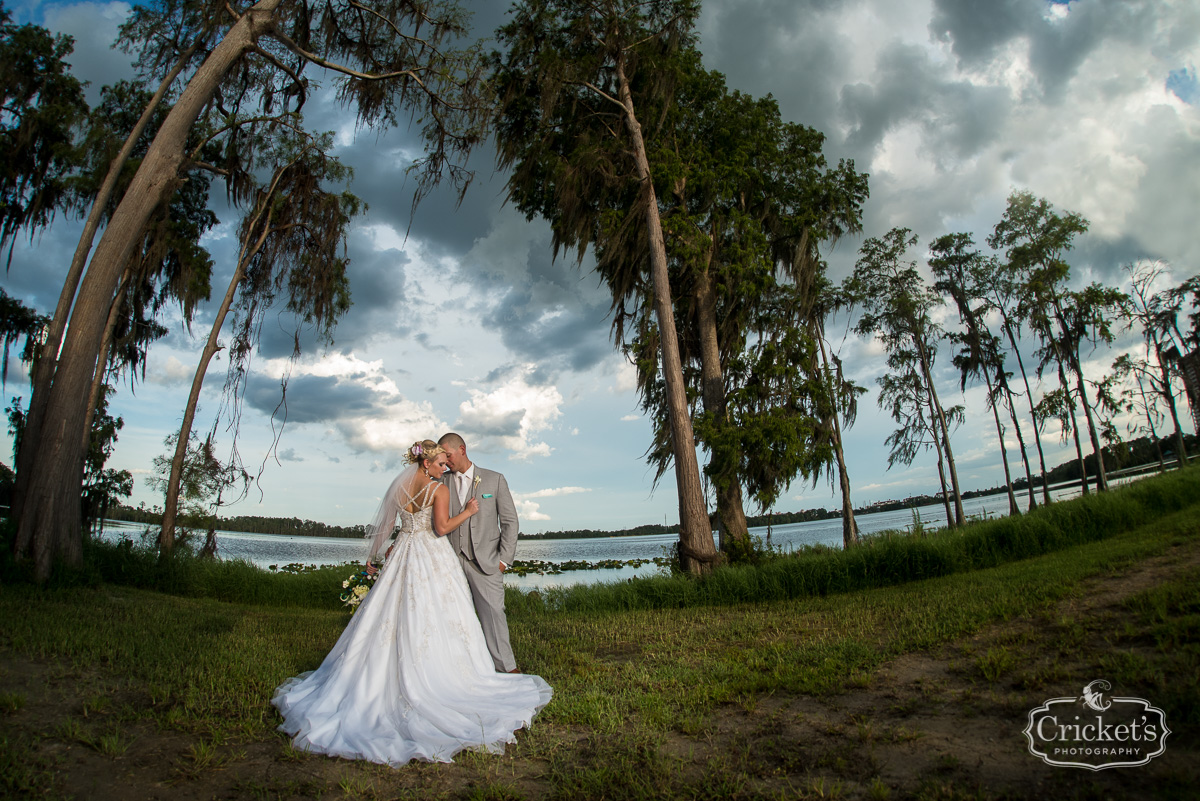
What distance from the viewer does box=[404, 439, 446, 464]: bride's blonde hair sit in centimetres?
491

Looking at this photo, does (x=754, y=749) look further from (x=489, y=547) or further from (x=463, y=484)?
(x=463, y=484)

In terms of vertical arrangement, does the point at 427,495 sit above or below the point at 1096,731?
above

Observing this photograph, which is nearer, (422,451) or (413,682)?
(413,682)

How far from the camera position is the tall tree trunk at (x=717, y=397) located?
1195 cm

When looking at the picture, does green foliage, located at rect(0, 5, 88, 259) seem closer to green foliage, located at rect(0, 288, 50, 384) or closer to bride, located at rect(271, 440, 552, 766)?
green foliage, located at rect(0, 288, 50, 384)

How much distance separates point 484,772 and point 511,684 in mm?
1241

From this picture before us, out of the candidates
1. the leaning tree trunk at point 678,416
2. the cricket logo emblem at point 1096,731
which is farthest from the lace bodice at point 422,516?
the leaning tree trunk at point 678,416

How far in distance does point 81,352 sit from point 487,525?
693cm

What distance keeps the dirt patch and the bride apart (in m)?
0.19

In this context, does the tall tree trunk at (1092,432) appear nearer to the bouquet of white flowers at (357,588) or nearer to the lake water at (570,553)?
the lake water at (570,553)

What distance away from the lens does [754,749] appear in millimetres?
3309

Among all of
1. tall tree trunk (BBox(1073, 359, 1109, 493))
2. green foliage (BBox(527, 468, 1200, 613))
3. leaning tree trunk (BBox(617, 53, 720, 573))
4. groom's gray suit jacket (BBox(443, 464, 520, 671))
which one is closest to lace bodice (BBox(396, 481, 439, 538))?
groom's gray suit jacket (BBox(443, 464, 520, 671))

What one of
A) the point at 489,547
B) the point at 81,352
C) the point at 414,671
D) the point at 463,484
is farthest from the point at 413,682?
the point at 81,352

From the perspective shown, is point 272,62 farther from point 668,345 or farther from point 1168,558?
point 1168,558
